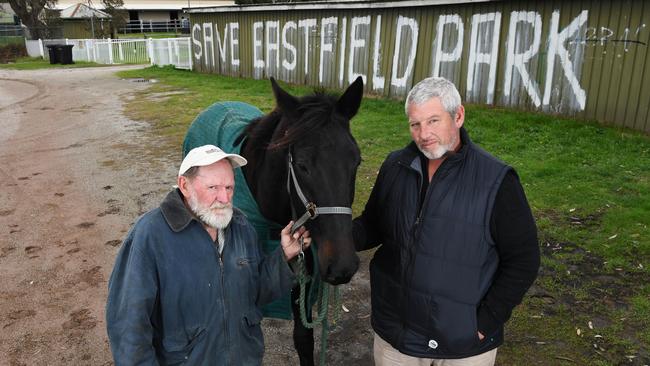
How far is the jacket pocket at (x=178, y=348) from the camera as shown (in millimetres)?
1997

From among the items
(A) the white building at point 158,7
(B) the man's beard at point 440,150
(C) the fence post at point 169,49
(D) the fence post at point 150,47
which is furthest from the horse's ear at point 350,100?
(A) the white building at point 158,7

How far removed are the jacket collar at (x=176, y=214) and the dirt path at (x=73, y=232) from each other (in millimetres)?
1787

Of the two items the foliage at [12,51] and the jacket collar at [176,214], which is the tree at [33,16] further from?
the jacket collar at [176,214]

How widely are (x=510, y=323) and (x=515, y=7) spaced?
25.9ft

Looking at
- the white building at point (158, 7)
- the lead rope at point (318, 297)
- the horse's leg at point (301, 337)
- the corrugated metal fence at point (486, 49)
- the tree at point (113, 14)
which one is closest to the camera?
the lead rope at point (318, 297)

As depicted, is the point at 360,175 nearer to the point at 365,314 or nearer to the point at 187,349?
the point at 365,314

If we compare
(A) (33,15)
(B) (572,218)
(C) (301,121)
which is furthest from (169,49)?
(C) (301,121)

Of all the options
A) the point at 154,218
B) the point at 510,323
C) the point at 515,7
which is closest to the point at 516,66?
the point at 515,7

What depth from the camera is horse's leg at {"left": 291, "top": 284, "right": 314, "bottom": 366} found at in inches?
124

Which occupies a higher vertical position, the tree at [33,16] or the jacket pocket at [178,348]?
the tree at [33,16]

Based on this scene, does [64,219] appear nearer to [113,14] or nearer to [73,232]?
[73,232]

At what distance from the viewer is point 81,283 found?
4324mm

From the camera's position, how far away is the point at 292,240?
2.24 meters

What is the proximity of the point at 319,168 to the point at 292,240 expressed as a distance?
0.35 meters
